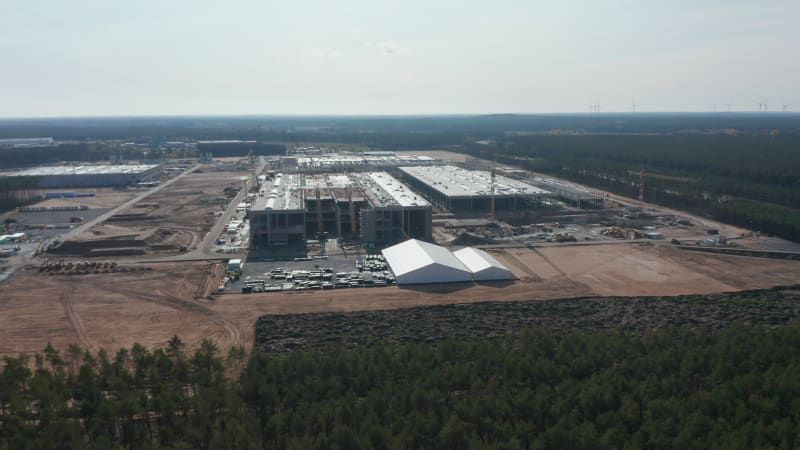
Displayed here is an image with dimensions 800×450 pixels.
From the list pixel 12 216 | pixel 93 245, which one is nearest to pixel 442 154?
pixel 12 216

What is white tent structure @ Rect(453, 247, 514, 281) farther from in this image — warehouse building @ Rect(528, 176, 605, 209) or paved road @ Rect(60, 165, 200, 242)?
paved road @ Rect(60, 165, 200, 242)

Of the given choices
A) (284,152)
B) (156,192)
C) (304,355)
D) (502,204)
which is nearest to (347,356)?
(304,355)

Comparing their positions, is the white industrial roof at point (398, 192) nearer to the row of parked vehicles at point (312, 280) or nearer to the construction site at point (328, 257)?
the construction site at point (328, 257)

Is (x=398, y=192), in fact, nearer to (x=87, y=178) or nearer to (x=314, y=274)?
(x=314, y=274)

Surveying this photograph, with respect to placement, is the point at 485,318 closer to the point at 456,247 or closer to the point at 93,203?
the point at 456,247

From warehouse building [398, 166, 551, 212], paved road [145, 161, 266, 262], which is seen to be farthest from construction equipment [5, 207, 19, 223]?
warehouse building [398, 166, 551, 212]
